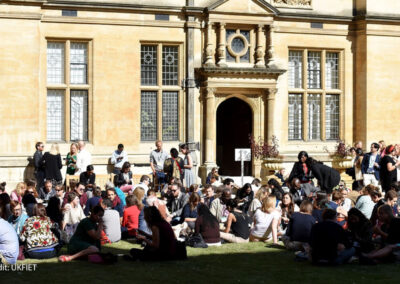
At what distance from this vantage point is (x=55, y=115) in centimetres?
2405

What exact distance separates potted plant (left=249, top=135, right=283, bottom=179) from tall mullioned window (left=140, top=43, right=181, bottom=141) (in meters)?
2.76

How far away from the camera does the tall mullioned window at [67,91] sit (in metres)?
23.9

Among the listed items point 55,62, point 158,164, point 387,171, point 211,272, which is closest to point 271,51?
point 158,164

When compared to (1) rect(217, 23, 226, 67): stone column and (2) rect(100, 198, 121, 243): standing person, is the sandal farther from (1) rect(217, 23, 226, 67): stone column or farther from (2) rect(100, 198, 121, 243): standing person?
(1) rect(217, 23, 226, 67): stone column

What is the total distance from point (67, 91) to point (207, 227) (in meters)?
11.4

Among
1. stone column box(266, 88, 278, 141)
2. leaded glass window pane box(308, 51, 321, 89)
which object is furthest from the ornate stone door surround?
leaded glass window pane box(308, 51, 321, 89)

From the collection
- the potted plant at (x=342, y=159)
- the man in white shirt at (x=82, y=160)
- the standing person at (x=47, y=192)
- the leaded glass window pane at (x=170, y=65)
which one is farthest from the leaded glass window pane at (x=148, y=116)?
the standing person at (x=47, y=192)

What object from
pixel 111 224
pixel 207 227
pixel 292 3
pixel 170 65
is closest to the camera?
pixel 207 227

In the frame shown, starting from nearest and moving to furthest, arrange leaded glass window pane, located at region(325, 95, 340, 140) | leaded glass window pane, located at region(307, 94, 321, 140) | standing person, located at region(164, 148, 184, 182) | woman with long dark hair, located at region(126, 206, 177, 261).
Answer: woman with long dark hair, located at region(126, 206, 177, 261), standing person, located at region(164, 148, 184, 182), leaded glass window pane, located at region(307, 94, 321, 140), leaded glass window pane, located at region(325, 95, 340, 140)

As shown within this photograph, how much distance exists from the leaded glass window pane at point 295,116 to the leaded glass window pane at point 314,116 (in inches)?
14.4

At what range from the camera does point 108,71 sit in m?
24.1

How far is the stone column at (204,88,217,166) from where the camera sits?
81.8ft

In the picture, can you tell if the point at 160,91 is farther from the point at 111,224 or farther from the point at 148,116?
the point at 111,224

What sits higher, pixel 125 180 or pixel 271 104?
pixel 271 104
